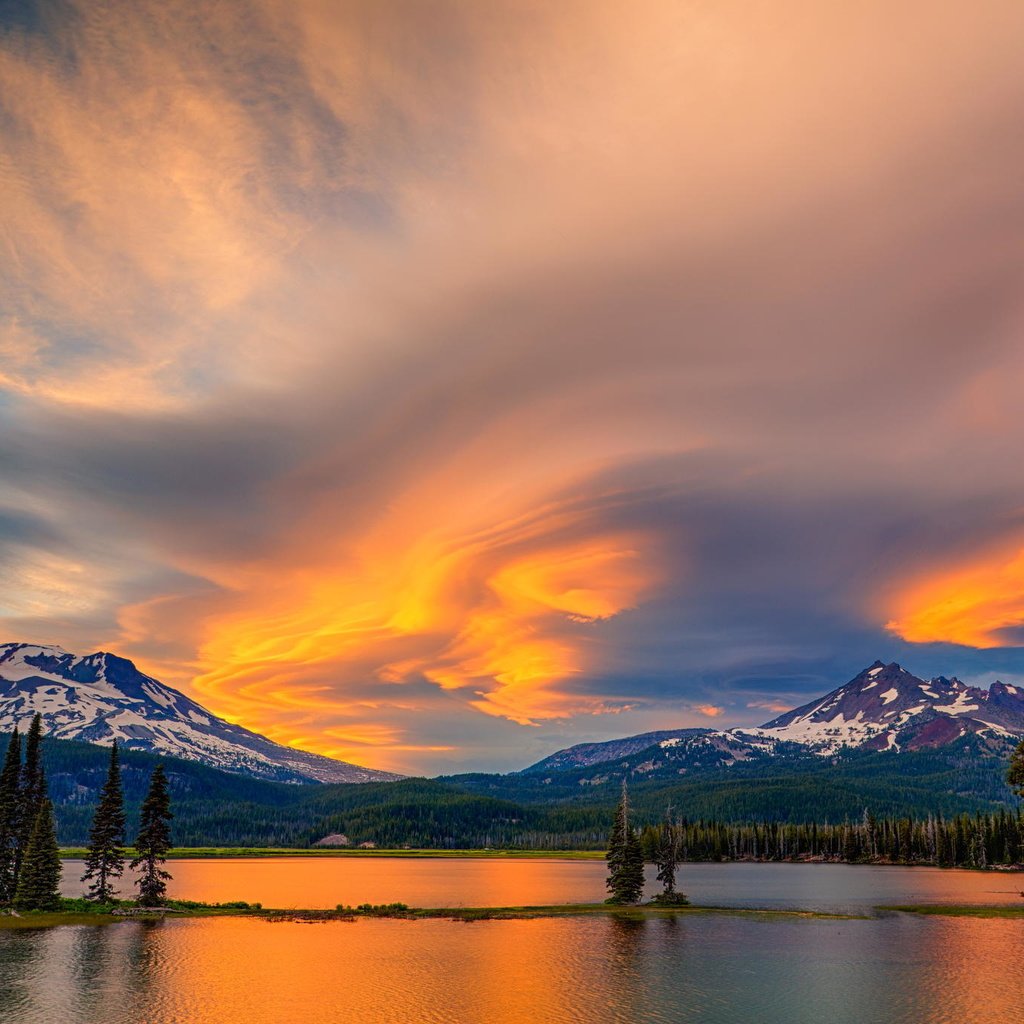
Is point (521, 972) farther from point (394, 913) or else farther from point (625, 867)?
point (625, 867)

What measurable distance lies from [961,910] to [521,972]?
270ft

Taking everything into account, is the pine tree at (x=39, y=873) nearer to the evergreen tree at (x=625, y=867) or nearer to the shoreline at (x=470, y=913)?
the shoreline at (x=470, y=913)

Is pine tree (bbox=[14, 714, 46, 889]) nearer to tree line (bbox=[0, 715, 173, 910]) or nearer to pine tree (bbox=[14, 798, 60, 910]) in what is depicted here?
tree line (bbox=[0, 715, 173, 910])

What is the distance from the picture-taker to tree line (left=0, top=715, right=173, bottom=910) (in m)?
107

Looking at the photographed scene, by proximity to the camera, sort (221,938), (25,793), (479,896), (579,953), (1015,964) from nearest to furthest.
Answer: (1015,964)
(579,953)
(221,938)
(25,793)
(479,896)

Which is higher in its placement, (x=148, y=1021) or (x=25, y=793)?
(x=25, y=793)

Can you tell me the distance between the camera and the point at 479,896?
165 m

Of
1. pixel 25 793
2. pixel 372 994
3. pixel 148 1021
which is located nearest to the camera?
pixel 148 1021

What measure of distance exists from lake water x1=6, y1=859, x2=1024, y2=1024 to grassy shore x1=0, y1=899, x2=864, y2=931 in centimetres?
542

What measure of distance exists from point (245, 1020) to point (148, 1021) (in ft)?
20.8

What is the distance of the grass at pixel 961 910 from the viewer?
118 m

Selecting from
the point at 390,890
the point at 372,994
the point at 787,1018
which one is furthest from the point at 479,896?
the point at 787,1018

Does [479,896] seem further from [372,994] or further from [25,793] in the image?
[372,994]

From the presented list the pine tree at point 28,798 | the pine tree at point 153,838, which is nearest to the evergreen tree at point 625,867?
the pine tree at point 153,838
